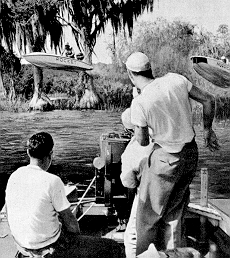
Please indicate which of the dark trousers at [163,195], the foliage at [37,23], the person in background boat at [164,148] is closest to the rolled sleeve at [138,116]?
the person in background boat at [164,148]

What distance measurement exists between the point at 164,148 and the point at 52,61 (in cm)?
135

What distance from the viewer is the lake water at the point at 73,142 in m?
3.49

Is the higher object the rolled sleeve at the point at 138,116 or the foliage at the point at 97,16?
the foliage at the point at 97,16

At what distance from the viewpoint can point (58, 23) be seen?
11.3 feet

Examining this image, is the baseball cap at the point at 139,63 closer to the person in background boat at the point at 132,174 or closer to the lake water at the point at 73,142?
the person in background boat at the point at 132,174

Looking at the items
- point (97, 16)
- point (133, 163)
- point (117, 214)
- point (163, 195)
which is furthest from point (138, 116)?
point (97, 16)

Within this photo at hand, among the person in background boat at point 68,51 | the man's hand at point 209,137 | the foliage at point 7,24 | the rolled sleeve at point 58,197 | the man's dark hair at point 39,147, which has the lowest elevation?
the rolled sleeve at point 58,197

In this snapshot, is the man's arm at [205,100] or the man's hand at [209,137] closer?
the man's arm at [205,100]

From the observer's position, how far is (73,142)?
11.6 ft

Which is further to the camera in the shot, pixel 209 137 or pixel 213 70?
pixel 213 70

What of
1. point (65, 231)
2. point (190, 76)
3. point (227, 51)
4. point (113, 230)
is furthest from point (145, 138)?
point (227, 51)

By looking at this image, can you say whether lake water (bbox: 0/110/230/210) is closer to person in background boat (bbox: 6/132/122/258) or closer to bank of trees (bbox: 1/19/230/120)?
bank of trees (bbox: 1/19/230/120)

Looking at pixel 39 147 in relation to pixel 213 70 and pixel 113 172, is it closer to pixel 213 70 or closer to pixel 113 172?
pixel 113 172

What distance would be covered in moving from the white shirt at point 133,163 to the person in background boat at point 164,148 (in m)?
0.05
